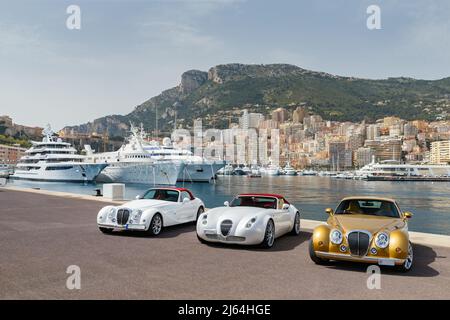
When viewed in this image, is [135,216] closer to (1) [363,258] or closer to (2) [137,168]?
(1) [363,258]

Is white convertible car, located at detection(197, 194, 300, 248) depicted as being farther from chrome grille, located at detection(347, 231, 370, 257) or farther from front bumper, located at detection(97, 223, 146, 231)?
chrome grille, located at detection(347, 231, 370, 257)

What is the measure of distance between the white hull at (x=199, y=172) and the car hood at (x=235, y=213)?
7766cm

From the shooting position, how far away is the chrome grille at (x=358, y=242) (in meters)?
7.39

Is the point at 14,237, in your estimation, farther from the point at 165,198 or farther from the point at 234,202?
the point at 234,202

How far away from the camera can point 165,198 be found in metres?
12.9

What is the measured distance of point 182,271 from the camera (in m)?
7.21

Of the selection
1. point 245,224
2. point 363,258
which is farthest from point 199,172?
point 363,258

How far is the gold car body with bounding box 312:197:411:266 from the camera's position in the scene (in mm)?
7239

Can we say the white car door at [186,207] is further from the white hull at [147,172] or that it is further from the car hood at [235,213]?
the white hull at [147,172]

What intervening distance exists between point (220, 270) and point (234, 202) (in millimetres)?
3854

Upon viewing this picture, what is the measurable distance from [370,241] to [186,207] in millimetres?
6810

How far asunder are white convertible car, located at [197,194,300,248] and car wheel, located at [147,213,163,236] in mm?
1746
